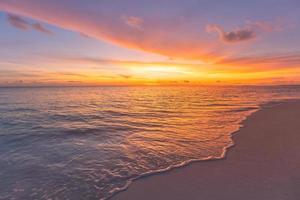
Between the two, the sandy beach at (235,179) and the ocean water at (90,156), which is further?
the ocean water at (90,156)

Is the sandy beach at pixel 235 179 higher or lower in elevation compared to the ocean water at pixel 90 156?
higher

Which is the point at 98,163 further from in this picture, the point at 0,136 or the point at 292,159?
the point at 0,136

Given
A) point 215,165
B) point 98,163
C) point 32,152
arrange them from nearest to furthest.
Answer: point 215,165, point 98,163, point 32,152

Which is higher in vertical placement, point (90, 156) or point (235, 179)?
point (235, 179)

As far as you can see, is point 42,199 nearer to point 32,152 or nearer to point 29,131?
point 32,152

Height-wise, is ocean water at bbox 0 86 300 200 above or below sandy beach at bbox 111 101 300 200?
below

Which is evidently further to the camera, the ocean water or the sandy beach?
the ocean water

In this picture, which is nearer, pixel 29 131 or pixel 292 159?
pixel 292 159

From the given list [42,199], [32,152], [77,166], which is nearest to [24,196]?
[42,199]

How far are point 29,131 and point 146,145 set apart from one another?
7.63 m

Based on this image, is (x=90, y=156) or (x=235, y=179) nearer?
(x=235, y=179)

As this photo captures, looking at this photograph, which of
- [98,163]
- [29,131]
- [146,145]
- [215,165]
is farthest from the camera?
[29,131]

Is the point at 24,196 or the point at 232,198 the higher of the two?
the point at 232,198

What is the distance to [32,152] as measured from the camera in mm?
8359
